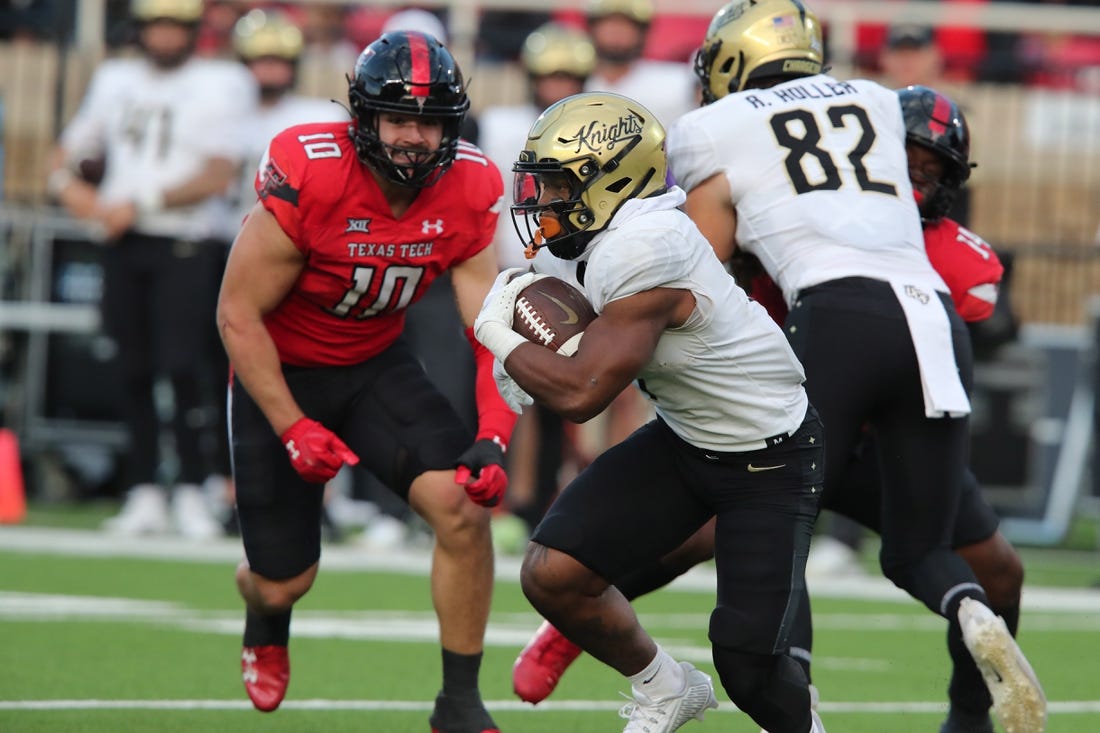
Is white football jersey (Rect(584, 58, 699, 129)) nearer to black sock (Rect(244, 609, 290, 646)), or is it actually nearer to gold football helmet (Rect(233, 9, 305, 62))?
gold football helmet (Rect(233, 9, 305, 62))

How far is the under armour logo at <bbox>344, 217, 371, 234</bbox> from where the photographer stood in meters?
5.29

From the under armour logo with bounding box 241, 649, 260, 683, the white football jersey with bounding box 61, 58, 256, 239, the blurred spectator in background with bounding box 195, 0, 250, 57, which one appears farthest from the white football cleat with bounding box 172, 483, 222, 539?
the under armour logo with bounding box 241, 649, 260, 683

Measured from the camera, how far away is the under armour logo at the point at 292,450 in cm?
512

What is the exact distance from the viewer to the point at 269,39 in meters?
9.88

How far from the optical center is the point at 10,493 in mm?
10289

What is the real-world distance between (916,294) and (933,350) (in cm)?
18

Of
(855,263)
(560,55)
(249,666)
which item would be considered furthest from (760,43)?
(560,55)

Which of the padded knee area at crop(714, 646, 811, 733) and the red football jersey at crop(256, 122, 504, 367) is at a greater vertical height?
the red football jersey at crop(256, 122, 504, 367)

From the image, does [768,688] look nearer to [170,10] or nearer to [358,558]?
[358,558]

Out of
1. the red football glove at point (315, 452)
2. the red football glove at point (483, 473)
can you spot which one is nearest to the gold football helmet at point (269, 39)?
the red football glove at point (315, 452)

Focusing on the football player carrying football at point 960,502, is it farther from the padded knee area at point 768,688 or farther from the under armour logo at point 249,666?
the under armour logo at point 249,666

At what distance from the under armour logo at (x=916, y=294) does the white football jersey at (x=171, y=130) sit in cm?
544

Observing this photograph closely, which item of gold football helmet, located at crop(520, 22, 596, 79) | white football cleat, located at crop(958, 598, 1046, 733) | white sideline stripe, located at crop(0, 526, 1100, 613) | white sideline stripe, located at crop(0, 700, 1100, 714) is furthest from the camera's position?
gold football helmet, located at crop(520, 22, 596, 79)

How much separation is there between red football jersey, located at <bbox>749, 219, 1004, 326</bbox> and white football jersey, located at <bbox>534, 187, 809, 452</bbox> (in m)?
1.04
